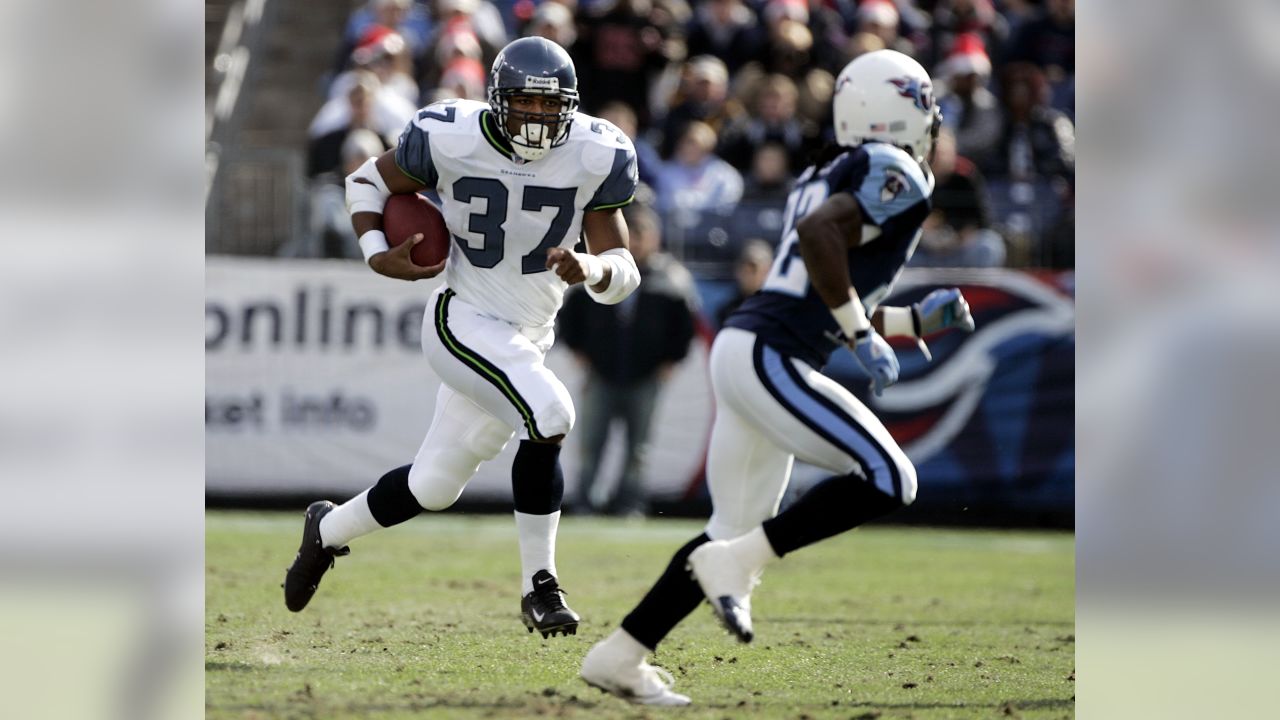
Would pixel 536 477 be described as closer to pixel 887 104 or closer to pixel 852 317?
pixel 852 317

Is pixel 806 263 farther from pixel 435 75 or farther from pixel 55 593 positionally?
pixel 435 75

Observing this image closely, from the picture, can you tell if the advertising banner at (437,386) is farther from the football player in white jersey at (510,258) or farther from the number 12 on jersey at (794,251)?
the number 12 on jersey at (794,251)

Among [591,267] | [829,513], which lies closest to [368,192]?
[591,267]

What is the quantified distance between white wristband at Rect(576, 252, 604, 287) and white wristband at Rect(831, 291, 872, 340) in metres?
0.78

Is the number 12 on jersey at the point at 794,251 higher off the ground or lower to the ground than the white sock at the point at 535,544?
higher

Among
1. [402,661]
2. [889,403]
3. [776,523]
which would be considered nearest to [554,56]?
[776,523]

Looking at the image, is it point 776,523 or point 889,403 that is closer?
point 776,523

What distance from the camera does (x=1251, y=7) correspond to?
3.67 metres

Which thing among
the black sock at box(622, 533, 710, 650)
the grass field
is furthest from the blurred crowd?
the black sock at box(622, 533, 710, 650)

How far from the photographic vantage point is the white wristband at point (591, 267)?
458cm

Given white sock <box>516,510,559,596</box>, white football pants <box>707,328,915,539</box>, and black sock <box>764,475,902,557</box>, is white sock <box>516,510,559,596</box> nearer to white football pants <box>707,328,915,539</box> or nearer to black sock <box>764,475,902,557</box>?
white football pants <box>707,328,915,539</box>

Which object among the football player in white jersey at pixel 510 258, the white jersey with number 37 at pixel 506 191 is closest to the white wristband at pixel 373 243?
the football player in white jersey at pixel 510 258

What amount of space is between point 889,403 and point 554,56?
5839mm

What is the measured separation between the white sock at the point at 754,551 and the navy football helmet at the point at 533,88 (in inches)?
54.0
